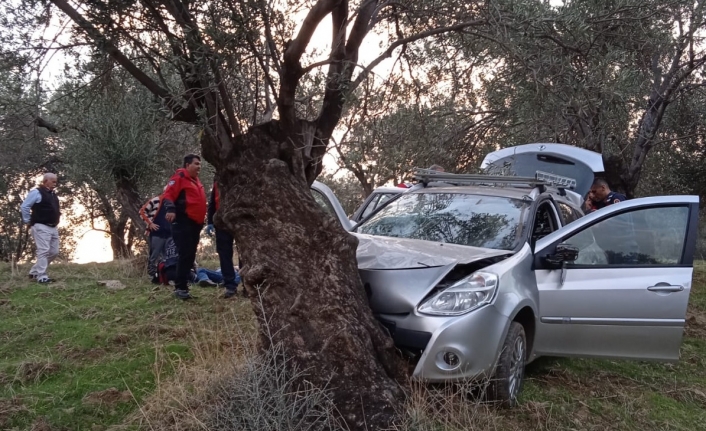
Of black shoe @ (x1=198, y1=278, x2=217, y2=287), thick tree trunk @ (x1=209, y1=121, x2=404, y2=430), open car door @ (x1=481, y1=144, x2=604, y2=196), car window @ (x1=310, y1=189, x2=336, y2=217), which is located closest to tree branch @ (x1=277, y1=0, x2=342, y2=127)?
thick tree trunk @ (x1=209, y1=121, x2=404, y2=430)

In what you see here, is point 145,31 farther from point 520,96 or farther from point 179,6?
point 520,96

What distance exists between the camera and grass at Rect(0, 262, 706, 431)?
3.76m

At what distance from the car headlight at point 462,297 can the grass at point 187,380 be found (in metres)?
0.54

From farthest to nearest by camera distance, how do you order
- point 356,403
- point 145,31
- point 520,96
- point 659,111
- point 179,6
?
point 659,111
point 520,96
point 145,31
point 179,6
point 356,403

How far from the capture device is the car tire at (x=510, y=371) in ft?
13.7

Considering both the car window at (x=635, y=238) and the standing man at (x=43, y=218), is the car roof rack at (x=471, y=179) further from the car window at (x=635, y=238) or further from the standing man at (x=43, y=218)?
the standing man at (x=43, y=218)

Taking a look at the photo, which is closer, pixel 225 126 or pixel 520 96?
pixel 225 126

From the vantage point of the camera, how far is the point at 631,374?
5.53 metres

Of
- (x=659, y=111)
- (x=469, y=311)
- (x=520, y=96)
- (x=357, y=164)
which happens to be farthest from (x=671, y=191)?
(x=469, y=311)

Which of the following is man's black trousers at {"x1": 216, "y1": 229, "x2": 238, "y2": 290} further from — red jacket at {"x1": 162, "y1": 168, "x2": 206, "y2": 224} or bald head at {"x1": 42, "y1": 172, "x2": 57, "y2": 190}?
bald head at {"x1": 42, "y1": 172, "x2": 57, "y2": 190}

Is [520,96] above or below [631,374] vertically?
above

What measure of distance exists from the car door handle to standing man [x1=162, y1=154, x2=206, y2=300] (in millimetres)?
4823

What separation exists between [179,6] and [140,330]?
3082 mm

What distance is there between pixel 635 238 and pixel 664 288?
473 millimetres
